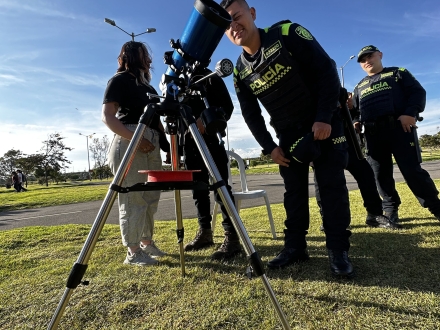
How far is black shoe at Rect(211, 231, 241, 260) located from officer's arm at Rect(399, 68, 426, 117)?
244 centimetres

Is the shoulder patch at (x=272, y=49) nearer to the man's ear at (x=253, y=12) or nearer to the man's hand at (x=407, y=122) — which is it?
the man's ear at (x=253, y=12)

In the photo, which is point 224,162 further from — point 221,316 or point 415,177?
point 415,177

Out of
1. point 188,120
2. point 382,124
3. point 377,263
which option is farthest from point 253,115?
point 382,124

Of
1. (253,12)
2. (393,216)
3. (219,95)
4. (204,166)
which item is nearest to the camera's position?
(253,12)

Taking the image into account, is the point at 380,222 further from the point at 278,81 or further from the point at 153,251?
the point at 153,251

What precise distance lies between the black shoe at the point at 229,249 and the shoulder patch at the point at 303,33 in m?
1.76

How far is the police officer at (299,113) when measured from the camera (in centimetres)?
208

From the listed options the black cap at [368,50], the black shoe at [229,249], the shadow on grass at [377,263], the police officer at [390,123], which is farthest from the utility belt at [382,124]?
the black shoe at [229,249]

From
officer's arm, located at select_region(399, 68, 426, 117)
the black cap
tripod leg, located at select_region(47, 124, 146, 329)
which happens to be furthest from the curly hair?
officer's arm, located at select_region(399, 68, 426, 117)

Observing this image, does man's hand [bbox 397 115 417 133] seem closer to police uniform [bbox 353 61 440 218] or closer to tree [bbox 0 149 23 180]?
police uniform [bbox 353 61 440 218]

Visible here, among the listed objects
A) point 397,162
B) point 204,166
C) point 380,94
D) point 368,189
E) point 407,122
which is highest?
point 380,94

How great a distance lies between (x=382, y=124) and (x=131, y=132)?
2850 mm

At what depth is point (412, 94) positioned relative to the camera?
3408 mm

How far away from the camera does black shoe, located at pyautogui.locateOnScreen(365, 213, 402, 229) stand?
3.21m
